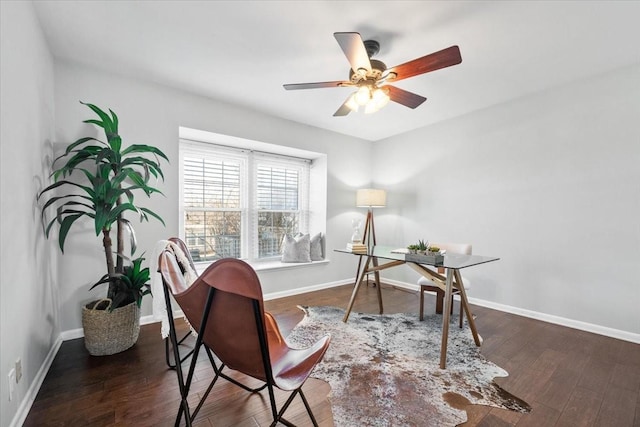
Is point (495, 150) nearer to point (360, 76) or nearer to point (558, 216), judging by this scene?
point (558, 216)

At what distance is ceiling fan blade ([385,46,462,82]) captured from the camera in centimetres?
179

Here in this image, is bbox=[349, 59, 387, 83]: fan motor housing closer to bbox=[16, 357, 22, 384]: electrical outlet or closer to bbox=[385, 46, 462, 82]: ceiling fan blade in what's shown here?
bbox=[385, 46, 462, 82]: ceiling fan blade

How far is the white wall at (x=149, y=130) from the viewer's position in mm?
2625

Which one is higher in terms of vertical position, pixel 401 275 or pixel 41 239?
pixel 41 239

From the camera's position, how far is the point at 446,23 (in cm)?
210

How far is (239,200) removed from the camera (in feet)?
13.9

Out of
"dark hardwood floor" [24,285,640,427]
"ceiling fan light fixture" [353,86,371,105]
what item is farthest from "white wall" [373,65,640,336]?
"ceiling fan light fixture" [353,86,371,105]

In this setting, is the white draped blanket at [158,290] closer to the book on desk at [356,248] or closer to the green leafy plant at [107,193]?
the green leafy plant at [107,193]

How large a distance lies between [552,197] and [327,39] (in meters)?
2.91

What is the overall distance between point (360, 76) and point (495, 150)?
2.40 m

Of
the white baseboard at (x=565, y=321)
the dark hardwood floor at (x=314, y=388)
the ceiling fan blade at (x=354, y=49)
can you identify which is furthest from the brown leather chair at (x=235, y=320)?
the white baseboard at (x=565, y=321)

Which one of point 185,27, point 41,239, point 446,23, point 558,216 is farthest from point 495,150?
point 41,239

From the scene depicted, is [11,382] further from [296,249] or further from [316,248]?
[316,248]

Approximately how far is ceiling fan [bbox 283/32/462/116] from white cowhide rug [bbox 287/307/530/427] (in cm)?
204
